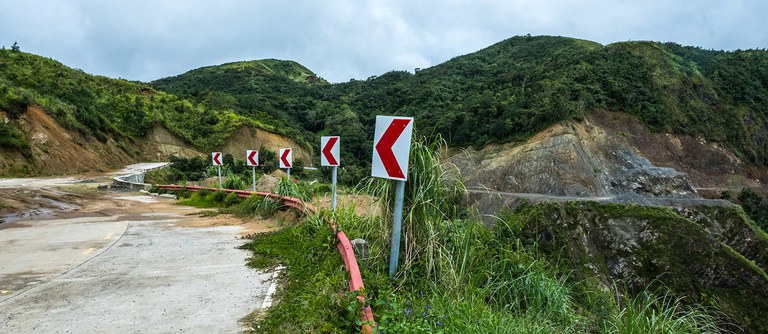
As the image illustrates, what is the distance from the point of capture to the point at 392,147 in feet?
18.0

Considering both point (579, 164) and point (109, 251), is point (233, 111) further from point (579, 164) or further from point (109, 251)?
point (109, 251)

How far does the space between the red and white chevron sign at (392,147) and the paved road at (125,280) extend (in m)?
2.09

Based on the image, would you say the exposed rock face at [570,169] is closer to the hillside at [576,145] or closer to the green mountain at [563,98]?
the hillside at [576,145]

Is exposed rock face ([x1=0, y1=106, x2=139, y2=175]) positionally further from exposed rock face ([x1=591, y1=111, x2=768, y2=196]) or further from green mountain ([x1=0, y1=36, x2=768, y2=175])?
exposed rock face ([x1=591, y1=111, x2=768, y2=196])

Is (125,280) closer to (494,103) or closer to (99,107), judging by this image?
(99,107)

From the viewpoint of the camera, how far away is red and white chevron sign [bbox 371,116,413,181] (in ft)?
17.5

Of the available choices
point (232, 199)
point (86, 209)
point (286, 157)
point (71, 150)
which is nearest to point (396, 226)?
point (286, 157)

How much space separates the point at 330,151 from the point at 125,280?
4.93 metres

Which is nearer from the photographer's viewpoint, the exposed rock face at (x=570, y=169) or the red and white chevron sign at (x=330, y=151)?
the red and white chevron sign at (x=330, y=151)

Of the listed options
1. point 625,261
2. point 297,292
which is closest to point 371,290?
point 297,292

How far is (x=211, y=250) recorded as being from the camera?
868 centimetres

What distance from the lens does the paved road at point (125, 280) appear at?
4707mm

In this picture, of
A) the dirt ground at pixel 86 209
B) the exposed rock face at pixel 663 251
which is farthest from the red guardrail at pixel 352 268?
the exposed rock face at pixel 663 251

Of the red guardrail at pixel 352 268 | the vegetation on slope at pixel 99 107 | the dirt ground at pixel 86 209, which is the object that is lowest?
the dirt ground at pixel 86 209
